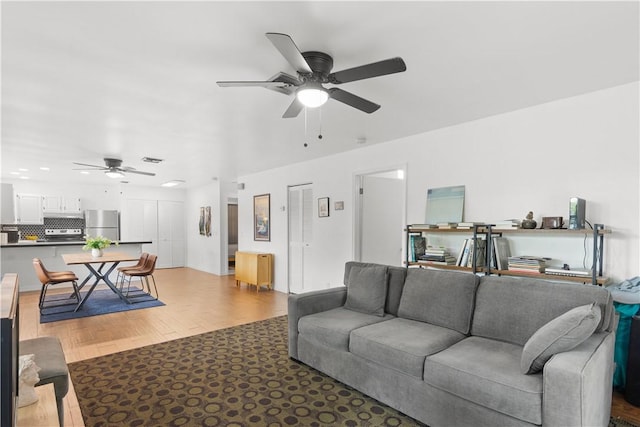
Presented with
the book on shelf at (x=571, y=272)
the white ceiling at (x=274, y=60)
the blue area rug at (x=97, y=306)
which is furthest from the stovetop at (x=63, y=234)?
the book on shelf at (x=571, y=272)

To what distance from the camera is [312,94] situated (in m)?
2.32

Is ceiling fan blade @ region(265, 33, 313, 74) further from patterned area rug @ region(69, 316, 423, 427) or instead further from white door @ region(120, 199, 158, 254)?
white door @ region(120, 199, 158, 254)

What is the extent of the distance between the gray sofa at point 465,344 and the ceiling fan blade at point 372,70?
1.69 meters

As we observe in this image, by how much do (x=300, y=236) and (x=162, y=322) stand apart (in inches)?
103

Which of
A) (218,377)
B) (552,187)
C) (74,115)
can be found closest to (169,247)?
(74,115)

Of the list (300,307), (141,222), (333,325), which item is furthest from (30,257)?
(333,325)

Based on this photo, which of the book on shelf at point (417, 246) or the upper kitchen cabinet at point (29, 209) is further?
the upper kitchen cabinet at point (29, 209)

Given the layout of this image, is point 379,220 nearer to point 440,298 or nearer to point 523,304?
point 440,298

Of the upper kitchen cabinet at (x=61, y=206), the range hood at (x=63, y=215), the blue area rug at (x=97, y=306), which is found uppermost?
the upper kitchen cabinet at (x=61, y=206)

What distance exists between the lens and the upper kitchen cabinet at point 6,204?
24.4 ft

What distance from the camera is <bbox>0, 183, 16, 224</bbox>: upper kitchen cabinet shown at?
7428 mm

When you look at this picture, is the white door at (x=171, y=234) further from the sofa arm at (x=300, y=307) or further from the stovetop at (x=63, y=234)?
the sofa arm at (x=300, y=307)

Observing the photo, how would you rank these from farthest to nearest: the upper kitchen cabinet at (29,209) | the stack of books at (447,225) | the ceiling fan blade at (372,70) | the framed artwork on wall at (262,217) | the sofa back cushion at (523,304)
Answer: the upper kitchen cabinet at (29,209) < the framed artwork on wall at (262,217) < the stack of books at (447,225) < the sofa back cushion at (523,304) < the ceiling fan blade at (372,70)

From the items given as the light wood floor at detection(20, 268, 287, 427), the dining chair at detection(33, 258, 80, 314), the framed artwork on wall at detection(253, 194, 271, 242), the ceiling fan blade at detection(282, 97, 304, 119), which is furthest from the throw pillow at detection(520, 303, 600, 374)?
the dining chair at detection(33, 258, 80, 314)
